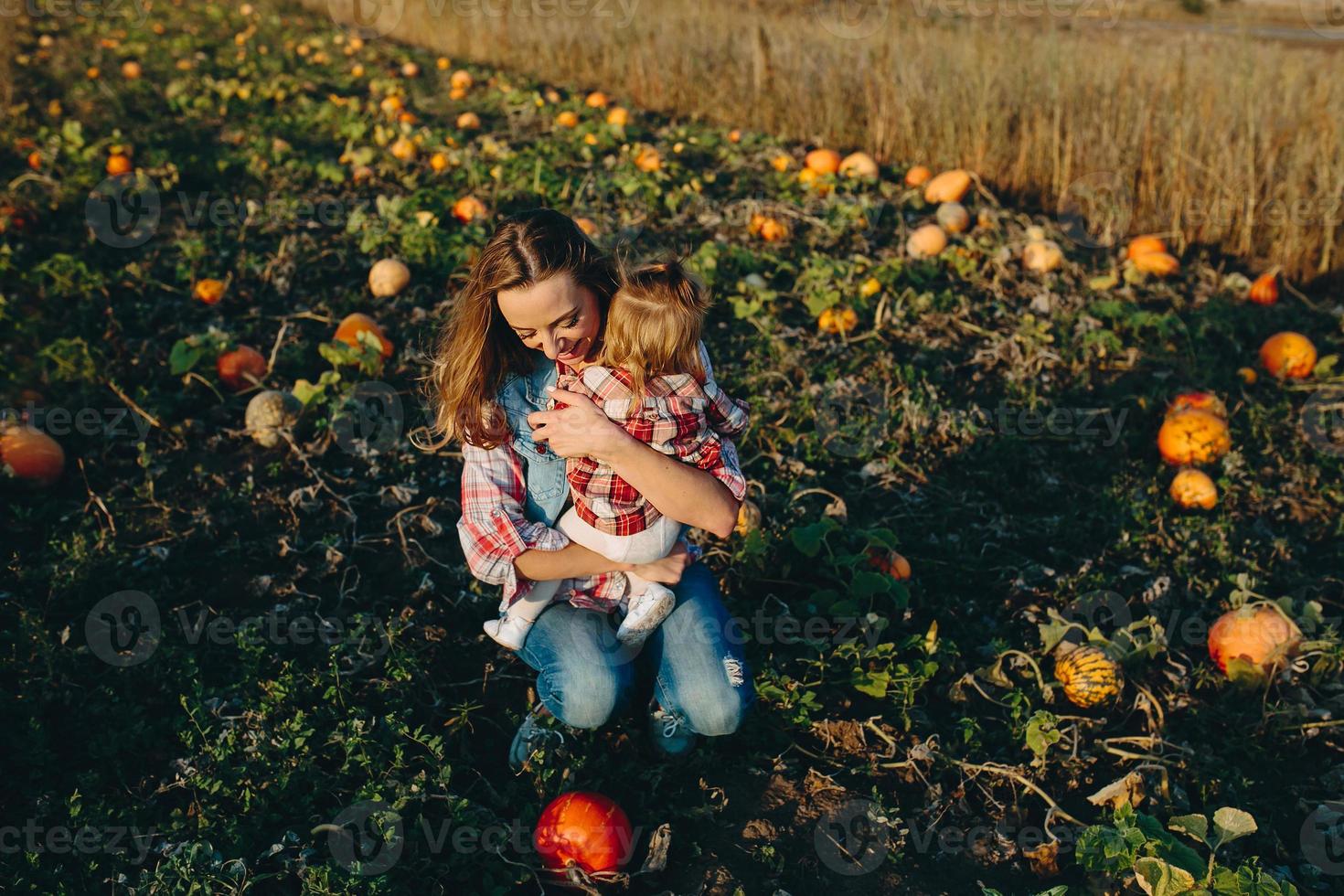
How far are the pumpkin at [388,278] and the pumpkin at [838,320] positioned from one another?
91.2 inches

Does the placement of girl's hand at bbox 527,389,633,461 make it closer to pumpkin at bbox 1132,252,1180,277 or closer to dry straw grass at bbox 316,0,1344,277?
pumpkin at bbox 1132,252,1180,277

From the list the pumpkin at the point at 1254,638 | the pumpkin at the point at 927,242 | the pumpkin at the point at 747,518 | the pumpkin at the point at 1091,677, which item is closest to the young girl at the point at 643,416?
the pumpkin at the point at 747,518

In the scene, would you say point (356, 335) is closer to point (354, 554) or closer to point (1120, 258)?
point (354, 554)

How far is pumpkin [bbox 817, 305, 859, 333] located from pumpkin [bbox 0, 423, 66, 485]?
3.63 metres

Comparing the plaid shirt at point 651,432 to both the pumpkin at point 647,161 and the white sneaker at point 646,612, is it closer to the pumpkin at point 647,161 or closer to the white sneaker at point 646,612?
the white sneaker at point 646,612

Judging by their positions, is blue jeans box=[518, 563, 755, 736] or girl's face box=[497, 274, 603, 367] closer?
girl's face box=[497, 274, 603, 367]

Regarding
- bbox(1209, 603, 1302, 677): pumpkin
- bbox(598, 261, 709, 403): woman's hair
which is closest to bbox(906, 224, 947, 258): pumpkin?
bbox(1209, 603, 1302, 677): pumpkin

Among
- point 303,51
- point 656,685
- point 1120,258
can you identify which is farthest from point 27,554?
point 303,51

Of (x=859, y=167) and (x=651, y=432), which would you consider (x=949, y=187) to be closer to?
(x=859, y=167)

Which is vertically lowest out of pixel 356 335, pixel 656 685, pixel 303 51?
pixel 656 685

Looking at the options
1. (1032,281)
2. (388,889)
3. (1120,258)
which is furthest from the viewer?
(1120,258)

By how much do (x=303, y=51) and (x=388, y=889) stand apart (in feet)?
30.9

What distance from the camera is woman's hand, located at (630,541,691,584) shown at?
2625 mm

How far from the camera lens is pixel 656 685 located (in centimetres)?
275
